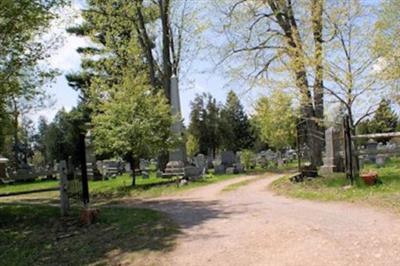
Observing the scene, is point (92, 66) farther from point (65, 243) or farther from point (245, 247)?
point (245, 247)

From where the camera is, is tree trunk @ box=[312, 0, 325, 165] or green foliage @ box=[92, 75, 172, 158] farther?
green foliage @ box=[92, 75, 172, 158]

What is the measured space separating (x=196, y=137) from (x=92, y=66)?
21993 mm

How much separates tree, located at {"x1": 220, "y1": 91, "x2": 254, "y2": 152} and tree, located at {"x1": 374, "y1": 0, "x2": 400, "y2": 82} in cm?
3899

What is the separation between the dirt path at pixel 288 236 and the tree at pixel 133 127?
9830mm

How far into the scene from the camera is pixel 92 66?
3738cm

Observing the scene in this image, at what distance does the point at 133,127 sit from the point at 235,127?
128 ft

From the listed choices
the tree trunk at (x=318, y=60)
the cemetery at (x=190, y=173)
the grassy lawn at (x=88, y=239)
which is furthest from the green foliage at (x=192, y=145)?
the grassy lawn at (x=88, y=239)

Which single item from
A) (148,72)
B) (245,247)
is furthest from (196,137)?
(245,247)

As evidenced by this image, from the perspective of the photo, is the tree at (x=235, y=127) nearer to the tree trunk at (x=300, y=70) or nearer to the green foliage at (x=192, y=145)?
the green foliage at (x=192, y=145)

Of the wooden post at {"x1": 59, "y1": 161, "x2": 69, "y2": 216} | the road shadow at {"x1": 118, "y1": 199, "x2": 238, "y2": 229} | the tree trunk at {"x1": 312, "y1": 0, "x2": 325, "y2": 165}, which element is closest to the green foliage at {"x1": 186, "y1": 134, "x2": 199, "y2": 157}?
the tree trunk at {"x1": 312, "y1": 0, "x2": 325, "y2": 165}

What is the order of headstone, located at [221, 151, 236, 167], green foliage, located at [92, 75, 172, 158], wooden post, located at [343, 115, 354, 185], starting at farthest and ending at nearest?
headstone, located at [221, 151, 236, 167] < green foliage, located at [92, 75, 172, 158] < wooden post, located at [343, 115, 354, 185]

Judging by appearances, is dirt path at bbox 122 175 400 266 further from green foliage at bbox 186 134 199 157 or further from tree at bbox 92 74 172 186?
green foliage at bbox 186 134 199 157

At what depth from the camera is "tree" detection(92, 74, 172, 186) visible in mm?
21250

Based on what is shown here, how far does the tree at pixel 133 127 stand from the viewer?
21250 mm
